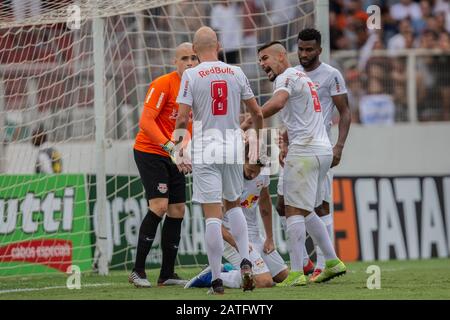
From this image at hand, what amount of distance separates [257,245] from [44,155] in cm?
487

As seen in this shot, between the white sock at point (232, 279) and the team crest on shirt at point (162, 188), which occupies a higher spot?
the team crest on shirt at point (162, 188)

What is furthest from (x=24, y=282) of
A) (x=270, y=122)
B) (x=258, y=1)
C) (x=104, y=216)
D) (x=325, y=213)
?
(x=258, y=1)

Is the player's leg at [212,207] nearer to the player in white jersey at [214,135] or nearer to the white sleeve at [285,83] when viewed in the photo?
the player in white jersey at [214,135]

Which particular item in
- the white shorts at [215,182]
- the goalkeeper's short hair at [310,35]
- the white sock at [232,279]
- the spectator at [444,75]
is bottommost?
the white sock at [232,279]

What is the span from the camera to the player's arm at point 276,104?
9.25 m

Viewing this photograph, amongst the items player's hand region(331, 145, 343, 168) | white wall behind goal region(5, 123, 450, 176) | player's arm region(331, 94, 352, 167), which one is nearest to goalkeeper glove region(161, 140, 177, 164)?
player's hand region(331, 145, 343, 168)

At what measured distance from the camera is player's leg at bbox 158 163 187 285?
405 inches

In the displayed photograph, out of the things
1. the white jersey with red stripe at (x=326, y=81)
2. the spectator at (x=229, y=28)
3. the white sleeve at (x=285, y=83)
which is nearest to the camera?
the white sleeve at (x=285, y=83)

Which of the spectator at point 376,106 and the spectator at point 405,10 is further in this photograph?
the spectator at point 405,10

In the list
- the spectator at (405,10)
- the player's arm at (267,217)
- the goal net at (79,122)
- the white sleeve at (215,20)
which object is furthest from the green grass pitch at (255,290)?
the spectator at (405,10)

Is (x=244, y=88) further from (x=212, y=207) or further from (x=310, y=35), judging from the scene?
(x=310, y=35)

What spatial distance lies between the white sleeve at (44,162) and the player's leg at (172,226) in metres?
3.68

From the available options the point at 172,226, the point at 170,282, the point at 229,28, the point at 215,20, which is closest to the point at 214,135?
the point at 172,226

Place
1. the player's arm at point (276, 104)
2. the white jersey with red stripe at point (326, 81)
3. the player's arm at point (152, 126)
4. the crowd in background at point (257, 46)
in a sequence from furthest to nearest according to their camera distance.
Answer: the crowd in background at point (257, 46)
the white jersey with red stripe at point (326, 81)
the player's arm at point (152, 126)
the player's arm at point (276, 104)
